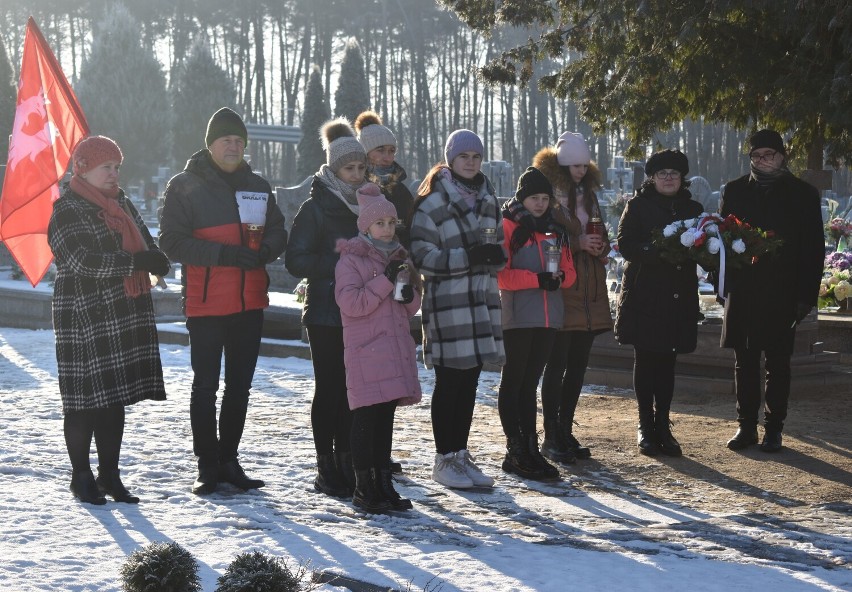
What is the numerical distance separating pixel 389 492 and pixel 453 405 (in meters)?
0.73

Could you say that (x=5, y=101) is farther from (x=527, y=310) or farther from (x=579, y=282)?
(x=527, y=310)

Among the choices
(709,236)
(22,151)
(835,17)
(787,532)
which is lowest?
(787,532)

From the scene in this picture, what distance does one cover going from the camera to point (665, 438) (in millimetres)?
7371

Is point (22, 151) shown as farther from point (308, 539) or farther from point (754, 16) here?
point (754, 16)

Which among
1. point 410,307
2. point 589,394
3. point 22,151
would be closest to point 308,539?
point 410,307

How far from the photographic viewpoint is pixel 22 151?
833cm

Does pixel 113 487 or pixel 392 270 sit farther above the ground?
pixel 392 270

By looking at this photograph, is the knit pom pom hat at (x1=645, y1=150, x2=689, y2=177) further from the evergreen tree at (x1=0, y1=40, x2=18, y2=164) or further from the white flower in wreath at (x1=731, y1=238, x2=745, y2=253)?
the evergreen tree at (x1=0, y1=40, x2=18, y2=164)

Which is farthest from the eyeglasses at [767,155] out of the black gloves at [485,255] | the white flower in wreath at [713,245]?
the black gloves at [485,255]

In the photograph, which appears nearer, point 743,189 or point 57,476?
point 57,476

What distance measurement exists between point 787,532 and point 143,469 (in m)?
3.33

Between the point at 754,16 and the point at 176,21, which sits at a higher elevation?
the point at 176,21

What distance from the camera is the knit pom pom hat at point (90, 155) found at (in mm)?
5848

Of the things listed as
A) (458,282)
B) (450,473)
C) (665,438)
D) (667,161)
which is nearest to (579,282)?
(667,161)
